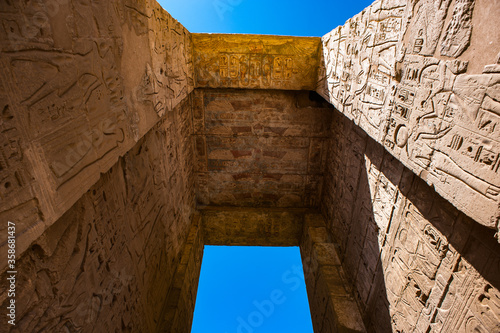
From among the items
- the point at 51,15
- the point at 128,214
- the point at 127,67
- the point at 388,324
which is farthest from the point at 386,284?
the point at 51,15

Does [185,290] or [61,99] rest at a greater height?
[61,99]

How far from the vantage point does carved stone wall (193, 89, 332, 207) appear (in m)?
4.80

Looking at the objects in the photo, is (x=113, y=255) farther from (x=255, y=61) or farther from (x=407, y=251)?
(x=255, y=61)

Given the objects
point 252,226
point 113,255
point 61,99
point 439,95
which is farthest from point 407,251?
point 252,226

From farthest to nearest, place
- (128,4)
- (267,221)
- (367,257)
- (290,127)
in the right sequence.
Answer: (267,221) → (290,127) → (367,257) → (128,4)

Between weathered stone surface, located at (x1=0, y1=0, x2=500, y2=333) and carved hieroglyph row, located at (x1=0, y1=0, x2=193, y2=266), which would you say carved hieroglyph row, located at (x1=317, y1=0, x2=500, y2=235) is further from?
carved hieroglyph row, located at (x1=0, y1=0, x2=193, y2=266)

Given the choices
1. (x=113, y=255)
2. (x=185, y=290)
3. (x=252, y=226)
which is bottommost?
(x=252, y=226)

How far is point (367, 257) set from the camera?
3.28 metres

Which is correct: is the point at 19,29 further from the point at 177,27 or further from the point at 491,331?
the point at 491,331

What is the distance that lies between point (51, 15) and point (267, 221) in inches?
195

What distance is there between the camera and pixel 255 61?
4281 millimetres

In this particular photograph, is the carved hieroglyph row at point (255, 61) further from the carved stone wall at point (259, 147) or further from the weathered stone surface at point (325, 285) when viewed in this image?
the weathered stone surface at point (325, 285)

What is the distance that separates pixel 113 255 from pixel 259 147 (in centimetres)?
342

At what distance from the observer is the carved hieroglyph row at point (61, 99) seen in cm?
104
